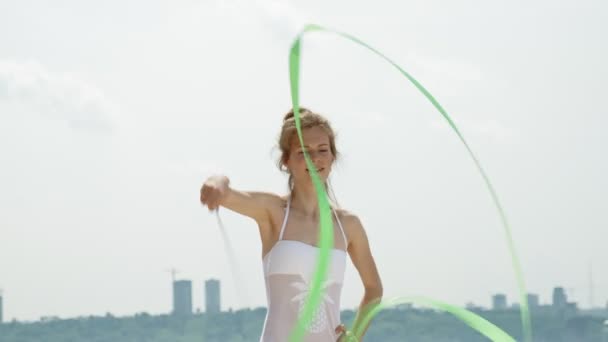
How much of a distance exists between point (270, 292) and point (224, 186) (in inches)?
29.6

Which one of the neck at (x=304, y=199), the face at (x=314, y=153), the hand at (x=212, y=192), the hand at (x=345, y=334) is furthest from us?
the neck at (x=304, y=199)

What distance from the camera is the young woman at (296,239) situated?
17.8 feet

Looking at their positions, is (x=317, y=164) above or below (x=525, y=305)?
above

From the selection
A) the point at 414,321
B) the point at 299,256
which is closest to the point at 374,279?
the point at 299,256

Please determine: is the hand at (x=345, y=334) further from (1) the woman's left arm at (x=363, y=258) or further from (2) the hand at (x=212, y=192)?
(2) the hand at (x=212, y=192)

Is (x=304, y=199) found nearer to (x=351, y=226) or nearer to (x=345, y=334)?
(x=351, y=226)

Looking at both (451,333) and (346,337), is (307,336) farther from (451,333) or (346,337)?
(451,333)

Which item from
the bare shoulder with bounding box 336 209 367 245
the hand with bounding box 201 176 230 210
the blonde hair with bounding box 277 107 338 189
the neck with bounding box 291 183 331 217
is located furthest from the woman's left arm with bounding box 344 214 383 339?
the hand with bounding box 201 176 230 210

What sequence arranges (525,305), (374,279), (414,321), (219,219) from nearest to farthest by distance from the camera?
(219,219) < (525,305) < (374,279) < (414,321)

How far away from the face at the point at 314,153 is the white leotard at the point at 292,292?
315 millimetres

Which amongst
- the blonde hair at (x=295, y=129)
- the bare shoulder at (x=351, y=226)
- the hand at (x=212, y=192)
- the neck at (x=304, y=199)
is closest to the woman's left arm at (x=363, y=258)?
the bare shoulder at (x=351, y=226)

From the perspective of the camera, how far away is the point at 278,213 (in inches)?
217

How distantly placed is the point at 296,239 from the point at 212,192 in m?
0.84

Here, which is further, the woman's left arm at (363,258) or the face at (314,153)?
the woman's left arm at (363,258)
